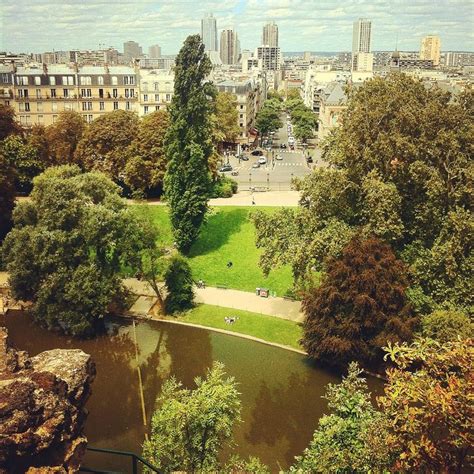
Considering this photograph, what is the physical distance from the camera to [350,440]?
19578 mm

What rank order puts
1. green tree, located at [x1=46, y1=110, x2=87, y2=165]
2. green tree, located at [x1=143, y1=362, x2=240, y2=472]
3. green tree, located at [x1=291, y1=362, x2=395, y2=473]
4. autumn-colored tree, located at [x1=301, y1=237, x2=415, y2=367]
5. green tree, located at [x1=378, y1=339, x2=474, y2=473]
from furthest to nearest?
green tree, located at [x1=46, y1=110, x2=87, y2=165], autumn-colored tree, located at [x1=301, y1=237, x2=415, y2=367], green tree, located at [x1=143, y1=362, x2=240, y2=472], green tree, located at [x1=291, y1=362, x2=395, y2=473], green tree, located at [x1=378, y1=339, x2=474, y2=473]

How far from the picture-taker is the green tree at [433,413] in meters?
14.5

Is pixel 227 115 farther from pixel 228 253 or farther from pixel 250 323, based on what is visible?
pixel 250 323

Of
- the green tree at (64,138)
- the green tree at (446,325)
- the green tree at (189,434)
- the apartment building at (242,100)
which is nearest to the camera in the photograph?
the green tree at (189,434)

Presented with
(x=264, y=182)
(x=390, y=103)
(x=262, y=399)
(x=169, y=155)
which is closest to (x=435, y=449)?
(x=262, y=399)

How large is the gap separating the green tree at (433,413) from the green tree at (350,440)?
28.7 inches

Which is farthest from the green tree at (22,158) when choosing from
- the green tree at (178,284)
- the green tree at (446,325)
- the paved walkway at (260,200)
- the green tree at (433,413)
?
the green tree at (433,413)

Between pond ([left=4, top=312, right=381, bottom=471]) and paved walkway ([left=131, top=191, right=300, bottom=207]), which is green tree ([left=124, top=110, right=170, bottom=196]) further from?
pond ([left=4, top=312, right=381, bottom=471])

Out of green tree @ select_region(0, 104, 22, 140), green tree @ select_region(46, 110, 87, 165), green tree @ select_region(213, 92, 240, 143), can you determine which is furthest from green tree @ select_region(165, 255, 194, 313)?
green tree @ select_region(213, 92, 240, 143)

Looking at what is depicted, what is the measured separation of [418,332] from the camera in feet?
106

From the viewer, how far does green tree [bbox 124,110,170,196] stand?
59.9m

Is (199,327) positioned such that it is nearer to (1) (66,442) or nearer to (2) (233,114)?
(1) (66,442)

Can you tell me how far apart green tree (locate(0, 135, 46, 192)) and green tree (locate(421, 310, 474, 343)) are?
44.8 meters

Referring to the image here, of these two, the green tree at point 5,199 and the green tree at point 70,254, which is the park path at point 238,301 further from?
the green tree at point 5,199
